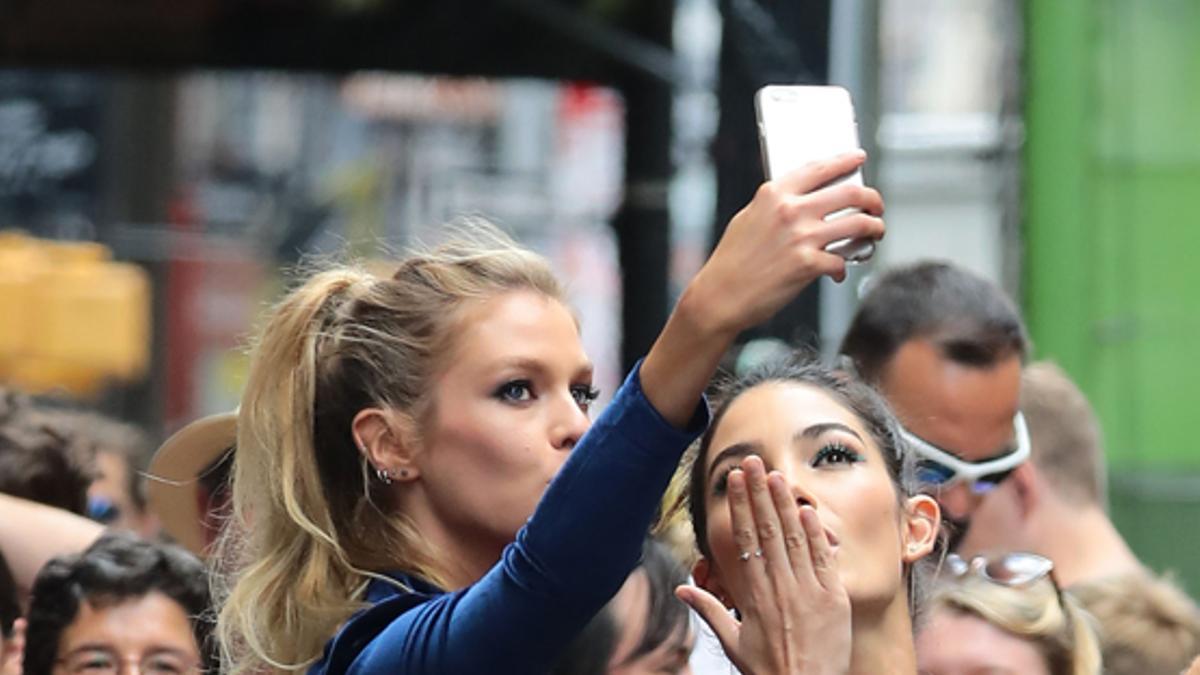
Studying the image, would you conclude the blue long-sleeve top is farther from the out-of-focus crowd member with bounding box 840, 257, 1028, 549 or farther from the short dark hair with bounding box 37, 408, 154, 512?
the short dark hair with bounding box 37, 408, 154, 512

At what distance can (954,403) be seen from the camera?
15.5 ft

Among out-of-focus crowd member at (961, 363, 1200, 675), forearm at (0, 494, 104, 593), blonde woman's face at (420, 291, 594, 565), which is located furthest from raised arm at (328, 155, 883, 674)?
out-of-focus crowd member at (961, 363, 1200, 675)

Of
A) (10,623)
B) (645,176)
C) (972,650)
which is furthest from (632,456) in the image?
(645,176)

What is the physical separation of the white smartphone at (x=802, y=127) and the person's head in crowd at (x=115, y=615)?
1995 mm

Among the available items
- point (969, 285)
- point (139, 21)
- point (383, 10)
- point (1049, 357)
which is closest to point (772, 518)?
point (969, 285)

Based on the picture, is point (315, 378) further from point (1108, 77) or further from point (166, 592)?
point (1108, 77)

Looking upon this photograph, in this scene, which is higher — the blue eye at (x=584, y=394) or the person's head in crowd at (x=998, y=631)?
the blue eye at (x=584, y=394)

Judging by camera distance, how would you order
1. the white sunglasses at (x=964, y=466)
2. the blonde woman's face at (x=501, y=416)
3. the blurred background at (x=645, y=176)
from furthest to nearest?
the blurred background at (x=645, y=176) < the white sunglasses at (x=964, y=466) < the blonde woman's face at (x=501, y=416)

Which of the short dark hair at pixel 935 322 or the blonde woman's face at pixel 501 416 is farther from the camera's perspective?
the short dark hair at pixel 935 322

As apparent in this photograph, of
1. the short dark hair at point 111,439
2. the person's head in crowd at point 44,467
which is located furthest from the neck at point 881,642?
the short dark hair at point 111,439

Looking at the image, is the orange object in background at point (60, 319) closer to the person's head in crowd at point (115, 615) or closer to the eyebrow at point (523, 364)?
the person's head in crowd at point (115, 615)

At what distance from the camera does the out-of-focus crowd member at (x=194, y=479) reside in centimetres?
445

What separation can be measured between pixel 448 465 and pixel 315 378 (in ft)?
0.97

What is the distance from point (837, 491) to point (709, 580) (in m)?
0.22
